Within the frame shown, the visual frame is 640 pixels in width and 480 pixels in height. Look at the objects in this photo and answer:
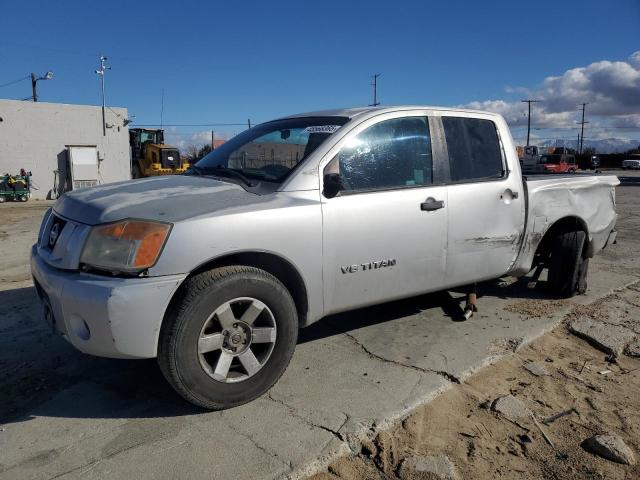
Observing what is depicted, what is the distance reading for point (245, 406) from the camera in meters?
2.89

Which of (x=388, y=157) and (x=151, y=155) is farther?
(x=151, y=155)

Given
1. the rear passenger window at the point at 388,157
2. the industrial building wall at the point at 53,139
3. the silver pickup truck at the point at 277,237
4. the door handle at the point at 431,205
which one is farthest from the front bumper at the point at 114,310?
the industrial building wall at the point at 53,139

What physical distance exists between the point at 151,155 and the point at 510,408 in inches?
959

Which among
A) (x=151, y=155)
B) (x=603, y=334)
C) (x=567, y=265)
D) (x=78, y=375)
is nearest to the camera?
(x=78, y=375)

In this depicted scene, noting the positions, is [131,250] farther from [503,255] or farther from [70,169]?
[70,169]

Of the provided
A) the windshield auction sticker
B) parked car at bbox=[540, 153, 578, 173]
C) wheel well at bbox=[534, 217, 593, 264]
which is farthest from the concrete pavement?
parked car at bbox=[540, 153, 578, 173]

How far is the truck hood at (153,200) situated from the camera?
2.66m

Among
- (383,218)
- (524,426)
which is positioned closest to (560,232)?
(383,218)

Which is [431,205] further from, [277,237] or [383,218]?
[277,237]

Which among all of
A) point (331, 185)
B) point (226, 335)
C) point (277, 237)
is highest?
point (331, 185)

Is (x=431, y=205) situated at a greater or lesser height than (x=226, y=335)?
greater

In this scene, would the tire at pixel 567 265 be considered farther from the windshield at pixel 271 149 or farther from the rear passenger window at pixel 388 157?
the windshield at pixel 271 149

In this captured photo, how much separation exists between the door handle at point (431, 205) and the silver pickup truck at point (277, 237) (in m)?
0.01

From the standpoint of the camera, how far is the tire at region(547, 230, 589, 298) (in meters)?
4.80
